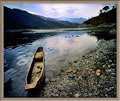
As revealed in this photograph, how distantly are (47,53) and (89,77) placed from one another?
27.5 inches

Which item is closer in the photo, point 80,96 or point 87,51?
→ point 80,96

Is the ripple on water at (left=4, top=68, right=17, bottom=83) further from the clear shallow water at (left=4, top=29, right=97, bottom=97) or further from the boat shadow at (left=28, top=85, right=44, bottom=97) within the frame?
the boat shadow at (left=28, top=85, right=44, bottom=97)

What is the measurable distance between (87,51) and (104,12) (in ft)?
2.00

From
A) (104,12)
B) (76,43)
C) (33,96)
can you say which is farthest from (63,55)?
(104,12)

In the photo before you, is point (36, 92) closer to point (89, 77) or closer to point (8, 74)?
point (8, 74)

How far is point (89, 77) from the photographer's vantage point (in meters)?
2.16

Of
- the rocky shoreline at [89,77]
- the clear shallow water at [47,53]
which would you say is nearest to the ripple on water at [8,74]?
the clear shallow water at [47,53]

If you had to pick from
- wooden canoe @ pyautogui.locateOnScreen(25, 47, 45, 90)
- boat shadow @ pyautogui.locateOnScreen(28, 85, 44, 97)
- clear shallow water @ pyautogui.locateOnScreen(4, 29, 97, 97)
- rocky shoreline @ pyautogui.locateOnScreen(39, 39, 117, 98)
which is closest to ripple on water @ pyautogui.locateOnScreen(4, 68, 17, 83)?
clear shallow water @ pyautogui.locateOnScreen(4, 29, 97, 97)

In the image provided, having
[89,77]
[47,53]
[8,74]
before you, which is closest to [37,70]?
[47,53]

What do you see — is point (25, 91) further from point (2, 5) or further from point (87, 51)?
point (2, 5)

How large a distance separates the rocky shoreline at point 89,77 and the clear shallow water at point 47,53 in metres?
0.12

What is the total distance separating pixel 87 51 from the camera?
2.25m

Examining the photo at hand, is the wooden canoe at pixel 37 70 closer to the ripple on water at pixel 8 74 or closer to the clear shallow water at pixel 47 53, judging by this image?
the clear shallow water at pixel 47 53

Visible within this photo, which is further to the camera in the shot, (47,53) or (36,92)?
(47,53)
